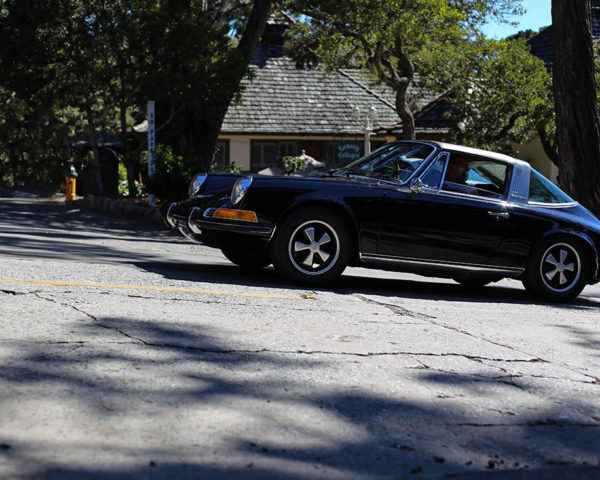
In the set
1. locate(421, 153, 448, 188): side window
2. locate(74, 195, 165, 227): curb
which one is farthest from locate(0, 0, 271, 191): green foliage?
locate(421, 153, 448, 188): side window

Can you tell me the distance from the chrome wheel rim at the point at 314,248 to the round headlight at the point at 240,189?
590 millimetres

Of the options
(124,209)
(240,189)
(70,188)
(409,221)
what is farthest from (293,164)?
(240,189)

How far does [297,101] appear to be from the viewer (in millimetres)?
34594

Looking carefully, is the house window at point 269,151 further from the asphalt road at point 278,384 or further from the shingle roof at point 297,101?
the asphalt road at point 278,384

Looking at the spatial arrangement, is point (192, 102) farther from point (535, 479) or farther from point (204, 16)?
point (535, 479)

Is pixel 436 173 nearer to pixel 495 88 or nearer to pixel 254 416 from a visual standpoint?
pixel 254 416

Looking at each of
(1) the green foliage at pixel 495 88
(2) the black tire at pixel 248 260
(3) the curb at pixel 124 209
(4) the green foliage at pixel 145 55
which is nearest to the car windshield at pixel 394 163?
(2) the black tire at pixel 248 260

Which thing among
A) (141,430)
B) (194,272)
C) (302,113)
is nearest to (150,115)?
(194,272)

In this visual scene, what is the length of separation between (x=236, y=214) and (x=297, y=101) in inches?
1089

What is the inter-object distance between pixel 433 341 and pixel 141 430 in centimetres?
256

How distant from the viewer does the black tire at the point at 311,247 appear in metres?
7.47

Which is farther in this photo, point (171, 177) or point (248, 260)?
point (171, 177)

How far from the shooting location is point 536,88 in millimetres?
22859

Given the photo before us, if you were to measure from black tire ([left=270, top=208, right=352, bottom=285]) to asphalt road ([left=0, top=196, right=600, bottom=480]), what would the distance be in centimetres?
24
